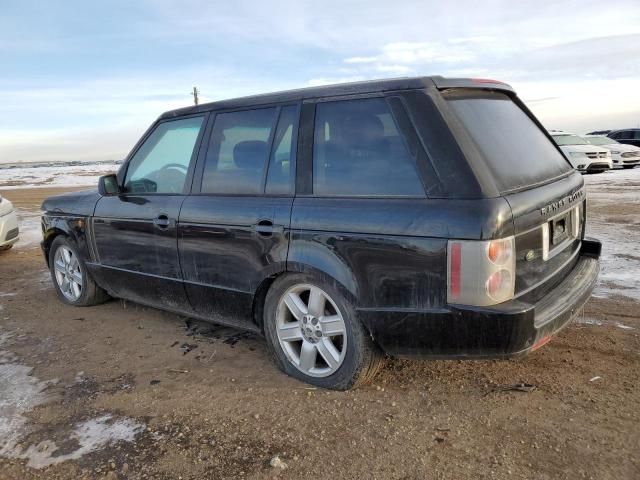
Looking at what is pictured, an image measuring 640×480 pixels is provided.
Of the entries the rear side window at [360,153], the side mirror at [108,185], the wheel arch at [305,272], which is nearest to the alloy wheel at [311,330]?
the wheel arch at [305,272]

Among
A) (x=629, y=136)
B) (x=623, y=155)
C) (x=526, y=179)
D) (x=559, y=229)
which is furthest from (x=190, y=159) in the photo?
(x=629, y=136)

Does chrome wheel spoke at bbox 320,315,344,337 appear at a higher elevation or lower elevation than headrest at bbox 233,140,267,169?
lower

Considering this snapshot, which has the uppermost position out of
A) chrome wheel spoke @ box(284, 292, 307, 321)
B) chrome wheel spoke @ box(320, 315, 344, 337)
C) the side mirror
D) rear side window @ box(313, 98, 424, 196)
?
rear side window @ box(313, 98, 424, 196)

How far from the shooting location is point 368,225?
9.48 ft

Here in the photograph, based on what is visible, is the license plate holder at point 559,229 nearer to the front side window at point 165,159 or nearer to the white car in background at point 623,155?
the front side window at point 165,159

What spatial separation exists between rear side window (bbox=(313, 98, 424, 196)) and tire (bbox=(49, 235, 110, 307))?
299 cm

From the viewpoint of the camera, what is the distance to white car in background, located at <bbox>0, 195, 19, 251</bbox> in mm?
7988

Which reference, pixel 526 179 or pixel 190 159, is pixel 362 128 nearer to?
pixel 526 179

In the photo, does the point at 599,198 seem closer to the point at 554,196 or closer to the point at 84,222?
the point at 554,196

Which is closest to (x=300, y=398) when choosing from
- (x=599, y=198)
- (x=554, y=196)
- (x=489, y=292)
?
(x=489, y=292)

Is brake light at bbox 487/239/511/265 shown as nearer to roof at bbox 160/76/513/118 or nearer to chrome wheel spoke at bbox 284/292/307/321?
roof at bbox 160/76/513/118

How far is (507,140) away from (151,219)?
2.66m

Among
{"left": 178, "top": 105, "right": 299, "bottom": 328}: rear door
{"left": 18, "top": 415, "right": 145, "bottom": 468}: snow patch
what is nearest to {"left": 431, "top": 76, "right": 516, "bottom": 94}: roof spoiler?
{"left": 178, "top": 105, "right": 299, "bottom": 328}: rear door

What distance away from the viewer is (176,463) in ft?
8.63
